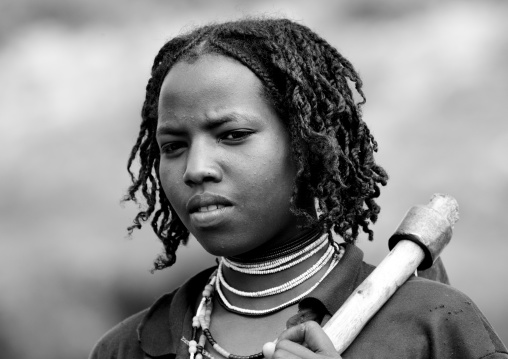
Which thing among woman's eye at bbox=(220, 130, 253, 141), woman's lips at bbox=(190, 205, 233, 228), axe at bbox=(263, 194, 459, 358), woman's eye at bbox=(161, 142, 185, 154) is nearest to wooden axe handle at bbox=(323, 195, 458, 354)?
axe at bbox=(263, 194, 459, 358)

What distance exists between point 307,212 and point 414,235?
29 cm

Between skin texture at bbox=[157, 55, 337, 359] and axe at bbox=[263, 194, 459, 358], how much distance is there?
222 mm

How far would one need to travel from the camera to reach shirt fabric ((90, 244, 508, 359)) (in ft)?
8.86

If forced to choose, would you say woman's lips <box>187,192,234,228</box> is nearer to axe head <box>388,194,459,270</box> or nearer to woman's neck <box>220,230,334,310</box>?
woman's neck <box>220,230,334,310</box>

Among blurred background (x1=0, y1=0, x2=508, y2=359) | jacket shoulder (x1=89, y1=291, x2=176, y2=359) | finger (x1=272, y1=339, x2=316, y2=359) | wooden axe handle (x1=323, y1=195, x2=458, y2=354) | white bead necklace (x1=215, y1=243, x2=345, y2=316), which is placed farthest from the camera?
blurred background (x1=0, y1=0, x2=508, y2=359)

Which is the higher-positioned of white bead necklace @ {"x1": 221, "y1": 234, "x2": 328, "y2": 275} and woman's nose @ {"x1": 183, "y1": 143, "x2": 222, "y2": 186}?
woman's nose @ {"x1": 183, "y1": 143, "x2": 222, "y2": 186}

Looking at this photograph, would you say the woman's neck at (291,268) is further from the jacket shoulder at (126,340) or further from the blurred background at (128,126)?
the blurred background at (128,126)

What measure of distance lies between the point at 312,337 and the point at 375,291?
25 centimetres

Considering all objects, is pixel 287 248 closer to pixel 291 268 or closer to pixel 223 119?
pixel 291 268

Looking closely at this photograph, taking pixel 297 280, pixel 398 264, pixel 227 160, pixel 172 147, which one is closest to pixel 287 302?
pixel 297 280

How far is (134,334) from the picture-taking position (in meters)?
3.17

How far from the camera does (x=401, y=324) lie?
275 centimetres

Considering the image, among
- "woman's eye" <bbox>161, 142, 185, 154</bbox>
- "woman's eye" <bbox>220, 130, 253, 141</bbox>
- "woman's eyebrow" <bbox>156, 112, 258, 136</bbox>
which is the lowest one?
"woman's eye" <bbox>161, 142, 185, 154</bbox>

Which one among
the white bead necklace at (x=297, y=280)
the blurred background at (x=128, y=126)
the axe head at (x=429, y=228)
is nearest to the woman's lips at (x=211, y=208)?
the white bead necklace at (x=297, y=280)
